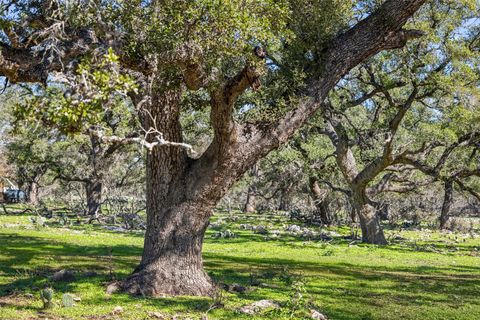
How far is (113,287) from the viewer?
10117 millimetres

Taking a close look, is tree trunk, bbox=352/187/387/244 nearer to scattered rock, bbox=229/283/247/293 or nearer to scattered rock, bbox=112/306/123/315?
scattered rock, bbox=229/283/247/293

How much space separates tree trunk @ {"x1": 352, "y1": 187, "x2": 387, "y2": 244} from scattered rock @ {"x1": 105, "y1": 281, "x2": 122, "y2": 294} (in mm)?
15407

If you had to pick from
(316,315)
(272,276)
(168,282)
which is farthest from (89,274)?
(316,315)

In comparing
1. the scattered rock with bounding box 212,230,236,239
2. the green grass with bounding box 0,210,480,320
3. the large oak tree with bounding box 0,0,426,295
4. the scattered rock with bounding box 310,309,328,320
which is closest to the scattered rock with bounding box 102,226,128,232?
the green grass with bounding box 0,210,480,320

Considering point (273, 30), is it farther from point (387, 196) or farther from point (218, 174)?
point (387, 196)

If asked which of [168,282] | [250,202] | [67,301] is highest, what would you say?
[250,202]

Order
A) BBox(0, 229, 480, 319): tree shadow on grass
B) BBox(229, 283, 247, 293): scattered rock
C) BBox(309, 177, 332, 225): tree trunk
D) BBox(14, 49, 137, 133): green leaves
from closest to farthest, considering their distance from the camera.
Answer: BBox(14, 49, 137, 133): green leaves → BBox(0, 229, 480, 319): tree shadow on grass → BBox(229, 283, 247, 293): scattered rock → BBox(309, 177, 332, 225): tree trunk

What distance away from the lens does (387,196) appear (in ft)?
150

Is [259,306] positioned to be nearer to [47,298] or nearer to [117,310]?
[117,310]

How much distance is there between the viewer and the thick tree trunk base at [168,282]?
9.95m

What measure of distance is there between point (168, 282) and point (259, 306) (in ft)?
6.37

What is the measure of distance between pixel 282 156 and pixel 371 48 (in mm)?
19779

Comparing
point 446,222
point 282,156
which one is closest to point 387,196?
point 446,222

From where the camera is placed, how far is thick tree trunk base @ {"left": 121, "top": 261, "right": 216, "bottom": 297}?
9.95 meters
